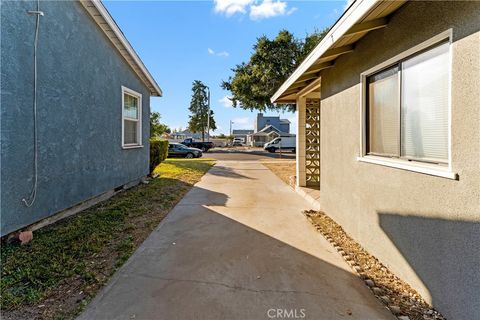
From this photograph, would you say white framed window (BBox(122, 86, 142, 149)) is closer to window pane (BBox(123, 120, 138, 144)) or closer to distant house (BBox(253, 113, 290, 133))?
window pane (BBox(123, 120, 138, 144))

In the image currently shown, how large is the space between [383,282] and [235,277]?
5.69 feet

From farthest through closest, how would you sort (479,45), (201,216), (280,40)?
(280,40)
(201,216)
(479,45)

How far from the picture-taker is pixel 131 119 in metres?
8.12

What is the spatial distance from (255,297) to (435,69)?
2.90 m

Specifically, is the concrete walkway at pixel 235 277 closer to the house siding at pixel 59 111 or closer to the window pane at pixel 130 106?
the house siding at pixel 59 111

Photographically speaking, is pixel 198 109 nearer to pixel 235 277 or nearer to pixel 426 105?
pixel 235 277

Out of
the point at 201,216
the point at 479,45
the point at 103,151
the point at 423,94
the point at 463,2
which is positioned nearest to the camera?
the point at 479,45

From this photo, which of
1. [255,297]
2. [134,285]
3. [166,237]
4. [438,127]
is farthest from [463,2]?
[166,237]

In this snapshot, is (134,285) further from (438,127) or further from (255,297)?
(438,127)

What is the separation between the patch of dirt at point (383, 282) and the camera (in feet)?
8.20

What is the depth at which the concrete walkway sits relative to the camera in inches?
97.5

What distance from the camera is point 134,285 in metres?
2.88
